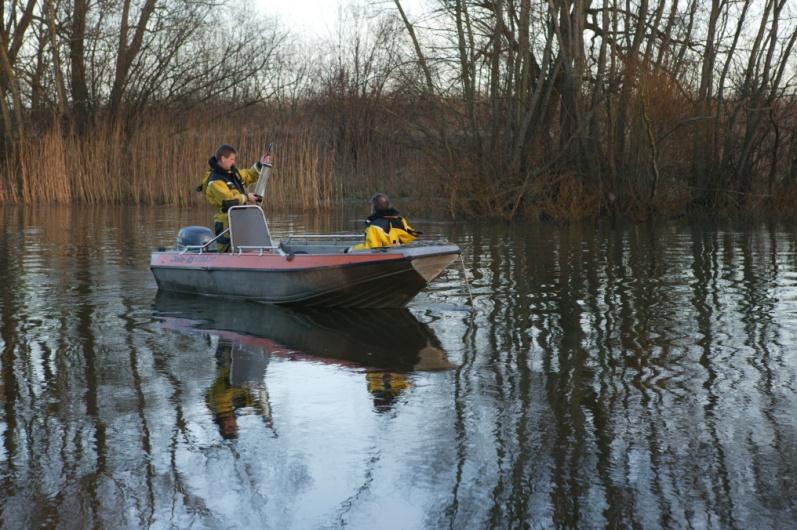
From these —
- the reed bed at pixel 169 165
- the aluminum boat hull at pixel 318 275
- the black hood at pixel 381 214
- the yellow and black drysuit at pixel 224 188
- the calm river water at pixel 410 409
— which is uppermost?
the reed bed at pixel 169 165

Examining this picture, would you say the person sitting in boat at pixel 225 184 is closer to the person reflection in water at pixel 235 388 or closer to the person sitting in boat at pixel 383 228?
the person sitting in boat at pixel 383 228

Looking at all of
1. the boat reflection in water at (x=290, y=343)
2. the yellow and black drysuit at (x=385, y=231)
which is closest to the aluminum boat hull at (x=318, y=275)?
the boat reflection in water at (x=290, y=343)

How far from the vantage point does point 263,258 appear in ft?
34.2

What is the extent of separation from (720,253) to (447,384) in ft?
32.0

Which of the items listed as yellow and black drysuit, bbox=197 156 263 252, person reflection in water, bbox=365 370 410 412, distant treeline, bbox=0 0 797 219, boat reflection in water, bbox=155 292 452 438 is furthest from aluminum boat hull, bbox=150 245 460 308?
distant treeline, bbox=0 0 797 219

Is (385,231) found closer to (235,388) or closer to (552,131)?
(235,388)

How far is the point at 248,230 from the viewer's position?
1084 cm

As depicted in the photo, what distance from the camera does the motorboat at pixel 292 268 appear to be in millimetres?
9695

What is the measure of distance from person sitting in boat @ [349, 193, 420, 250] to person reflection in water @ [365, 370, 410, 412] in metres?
3.08

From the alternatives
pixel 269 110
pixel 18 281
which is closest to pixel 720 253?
pixel 18 281

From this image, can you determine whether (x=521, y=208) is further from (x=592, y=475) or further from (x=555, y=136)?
(x=592, y=475)

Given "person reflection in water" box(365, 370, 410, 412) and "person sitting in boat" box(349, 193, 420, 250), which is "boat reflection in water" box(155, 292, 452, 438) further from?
"person sitting in boat" box(349, 193, 420, 250)

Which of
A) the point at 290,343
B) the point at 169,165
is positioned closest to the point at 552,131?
the point at 169,165

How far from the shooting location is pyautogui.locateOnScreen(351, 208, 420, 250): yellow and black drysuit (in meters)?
10.1
